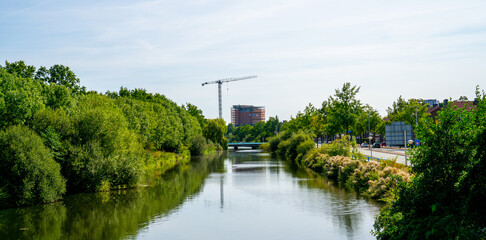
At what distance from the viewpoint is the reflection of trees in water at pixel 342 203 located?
22.3 metres

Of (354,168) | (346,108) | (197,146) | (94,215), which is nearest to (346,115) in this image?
(346,108)

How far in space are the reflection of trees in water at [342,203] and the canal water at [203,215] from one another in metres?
0.05

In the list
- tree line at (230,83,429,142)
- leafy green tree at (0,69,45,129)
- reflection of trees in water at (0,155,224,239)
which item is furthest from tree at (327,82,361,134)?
leafy green tree at (0,69,45,129)

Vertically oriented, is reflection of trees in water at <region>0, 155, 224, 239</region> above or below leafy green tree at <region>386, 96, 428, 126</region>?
below

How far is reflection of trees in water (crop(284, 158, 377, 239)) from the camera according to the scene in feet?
73.3

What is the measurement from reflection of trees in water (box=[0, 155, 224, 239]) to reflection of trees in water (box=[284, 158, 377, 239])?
10540 millimetres

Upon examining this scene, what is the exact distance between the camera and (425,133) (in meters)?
14.0

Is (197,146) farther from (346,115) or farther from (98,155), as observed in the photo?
Result: (98,155)

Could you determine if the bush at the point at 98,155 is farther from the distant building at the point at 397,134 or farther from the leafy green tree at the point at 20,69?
the distant building at the point at 397,134

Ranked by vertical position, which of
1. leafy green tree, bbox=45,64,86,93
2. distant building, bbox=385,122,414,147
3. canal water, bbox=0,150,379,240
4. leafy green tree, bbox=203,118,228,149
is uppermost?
leafy green tree, bbox=45,64,86,93

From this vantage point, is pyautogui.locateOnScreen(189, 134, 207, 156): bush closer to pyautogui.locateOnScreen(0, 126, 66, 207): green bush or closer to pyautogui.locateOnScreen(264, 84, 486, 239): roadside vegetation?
pyautogui.locateOnScreen(0, 126, 66, 207): green bush

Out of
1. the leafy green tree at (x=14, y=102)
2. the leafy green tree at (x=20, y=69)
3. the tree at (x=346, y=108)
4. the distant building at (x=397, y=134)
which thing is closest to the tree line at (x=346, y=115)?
the tree at (x=346, y=108)

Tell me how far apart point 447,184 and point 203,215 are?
16234mm

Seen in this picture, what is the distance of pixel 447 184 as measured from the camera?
13203mm
